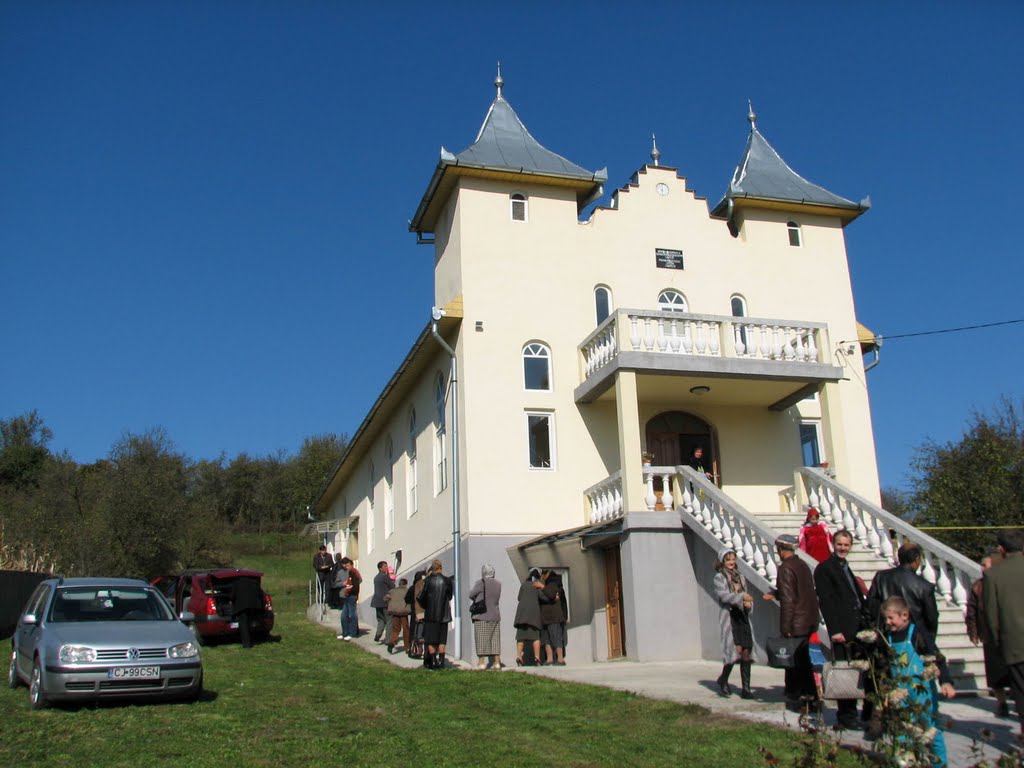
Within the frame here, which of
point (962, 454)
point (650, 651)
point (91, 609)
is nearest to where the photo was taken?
point (91, 609)

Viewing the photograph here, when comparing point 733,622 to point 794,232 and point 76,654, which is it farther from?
point 794,232

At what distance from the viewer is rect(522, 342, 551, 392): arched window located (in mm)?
20000

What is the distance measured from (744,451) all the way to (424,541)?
7.35 meters

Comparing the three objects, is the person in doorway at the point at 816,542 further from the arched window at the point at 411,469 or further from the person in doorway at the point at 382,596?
the arched window at the point at 411,469

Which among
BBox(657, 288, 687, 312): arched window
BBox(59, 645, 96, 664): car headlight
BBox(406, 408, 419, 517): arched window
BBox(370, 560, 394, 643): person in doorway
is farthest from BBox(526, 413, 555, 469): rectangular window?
BBox(59, 645, 96, 664): car headlight

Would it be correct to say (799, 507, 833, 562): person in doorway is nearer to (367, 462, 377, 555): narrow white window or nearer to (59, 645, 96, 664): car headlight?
(59, 645, 96, 664): car headlight

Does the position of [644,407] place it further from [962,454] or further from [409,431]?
[962,454]

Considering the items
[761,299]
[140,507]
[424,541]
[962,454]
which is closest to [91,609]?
[424,541]

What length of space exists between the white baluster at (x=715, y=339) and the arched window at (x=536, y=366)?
3250 mm

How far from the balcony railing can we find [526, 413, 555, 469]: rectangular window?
4.37ft

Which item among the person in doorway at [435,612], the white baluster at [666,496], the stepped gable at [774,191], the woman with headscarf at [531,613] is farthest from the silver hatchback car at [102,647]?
the stepped gable at [774,191]

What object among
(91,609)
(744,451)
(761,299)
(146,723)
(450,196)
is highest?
(450,196)

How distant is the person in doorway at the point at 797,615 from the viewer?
9.06 meters

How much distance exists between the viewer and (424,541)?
22641 mm
